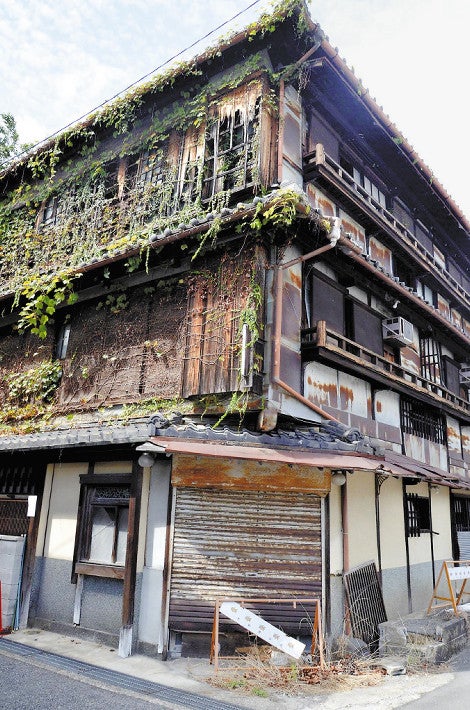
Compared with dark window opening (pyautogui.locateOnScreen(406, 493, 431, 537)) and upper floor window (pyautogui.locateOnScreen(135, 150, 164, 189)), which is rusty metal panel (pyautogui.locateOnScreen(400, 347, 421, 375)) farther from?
upper floor window (pyautogui.locateOnScreen(135, 150, 164, 189))

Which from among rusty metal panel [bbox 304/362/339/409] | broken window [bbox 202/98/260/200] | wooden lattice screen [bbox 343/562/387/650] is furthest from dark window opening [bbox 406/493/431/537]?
broken window [bbox 202/98/260/200]

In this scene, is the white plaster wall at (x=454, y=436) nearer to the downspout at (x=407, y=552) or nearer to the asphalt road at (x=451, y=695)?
the downspout at (x=407, y=552)

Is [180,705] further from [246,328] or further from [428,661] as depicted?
[246,328]

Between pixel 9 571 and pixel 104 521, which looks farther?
pixel 9 571

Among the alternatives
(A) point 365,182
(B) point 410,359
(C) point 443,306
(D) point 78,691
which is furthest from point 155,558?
(C) point 443,306

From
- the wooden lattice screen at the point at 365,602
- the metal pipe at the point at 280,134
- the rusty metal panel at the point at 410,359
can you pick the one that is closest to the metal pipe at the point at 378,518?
the wooden lattice screen at the point at 365,602

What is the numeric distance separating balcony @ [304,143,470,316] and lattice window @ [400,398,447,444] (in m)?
4.43

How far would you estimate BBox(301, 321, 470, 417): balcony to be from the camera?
32.7 feet

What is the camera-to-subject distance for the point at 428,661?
819 cm

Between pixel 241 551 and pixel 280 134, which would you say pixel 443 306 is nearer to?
pixel 280 134

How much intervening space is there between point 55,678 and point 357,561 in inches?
225

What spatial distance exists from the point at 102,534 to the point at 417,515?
811 cm

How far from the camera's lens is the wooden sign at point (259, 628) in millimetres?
7410

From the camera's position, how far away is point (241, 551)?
8719 mm
